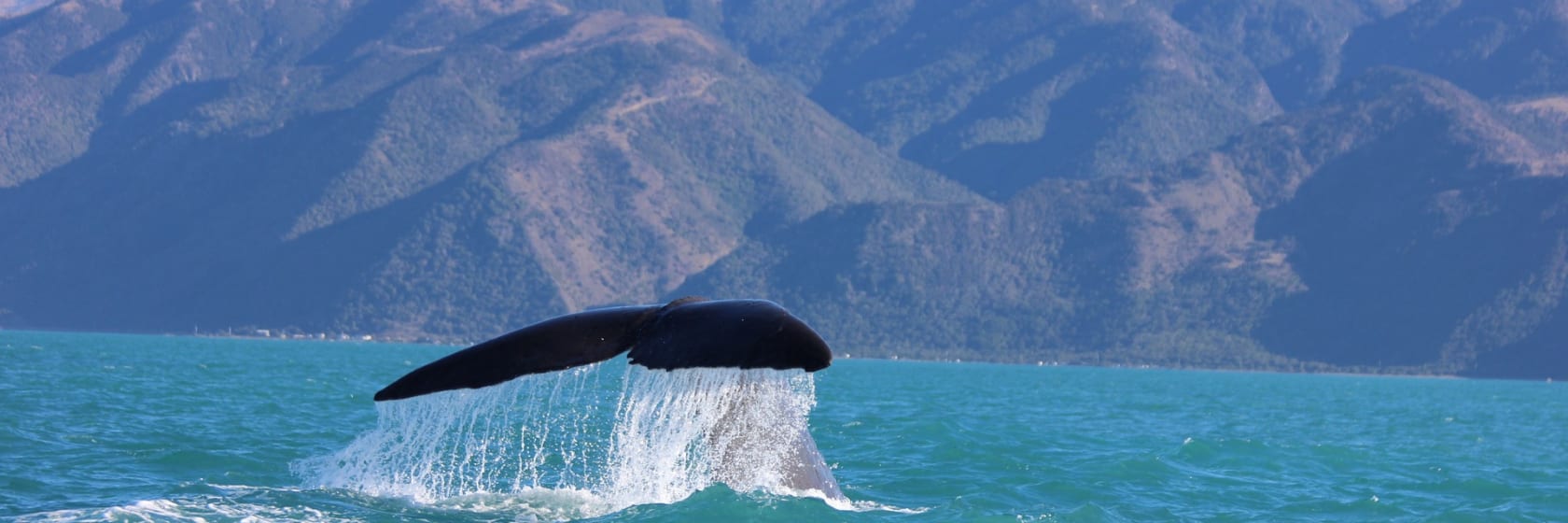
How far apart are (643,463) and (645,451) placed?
36 centimetres

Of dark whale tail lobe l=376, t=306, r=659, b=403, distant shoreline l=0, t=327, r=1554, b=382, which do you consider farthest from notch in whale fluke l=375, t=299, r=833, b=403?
distant shoreline l=0, t=327, r=1554, b=382

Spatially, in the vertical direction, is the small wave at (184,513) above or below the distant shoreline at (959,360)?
below

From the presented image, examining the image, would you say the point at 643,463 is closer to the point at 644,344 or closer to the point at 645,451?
the point at 645,451

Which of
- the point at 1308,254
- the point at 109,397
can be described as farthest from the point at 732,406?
the point at 1308,254

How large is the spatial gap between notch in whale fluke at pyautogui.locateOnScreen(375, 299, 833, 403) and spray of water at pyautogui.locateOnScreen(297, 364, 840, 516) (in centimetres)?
18

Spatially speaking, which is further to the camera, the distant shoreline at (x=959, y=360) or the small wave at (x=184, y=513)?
the distant shoreline at (x=959, y=360)

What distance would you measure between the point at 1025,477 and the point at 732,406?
10356 mm

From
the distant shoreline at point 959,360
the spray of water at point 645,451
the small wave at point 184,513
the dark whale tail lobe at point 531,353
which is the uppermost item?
the distant shoreline at point 959,360

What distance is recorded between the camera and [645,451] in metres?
16.9

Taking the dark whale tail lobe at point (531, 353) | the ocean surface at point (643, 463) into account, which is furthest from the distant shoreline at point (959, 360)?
the dark whale tail lobe at point (531, 353)

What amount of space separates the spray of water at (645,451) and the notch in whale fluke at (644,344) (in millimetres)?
185

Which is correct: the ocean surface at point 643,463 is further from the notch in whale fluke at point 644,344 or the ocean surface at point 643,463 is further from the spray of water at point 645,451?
the notch in whale fluke at point 644,344

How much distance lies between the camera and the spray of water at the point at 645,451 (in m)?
13.9

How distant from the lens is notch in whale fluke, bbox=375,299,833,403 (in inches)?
464
